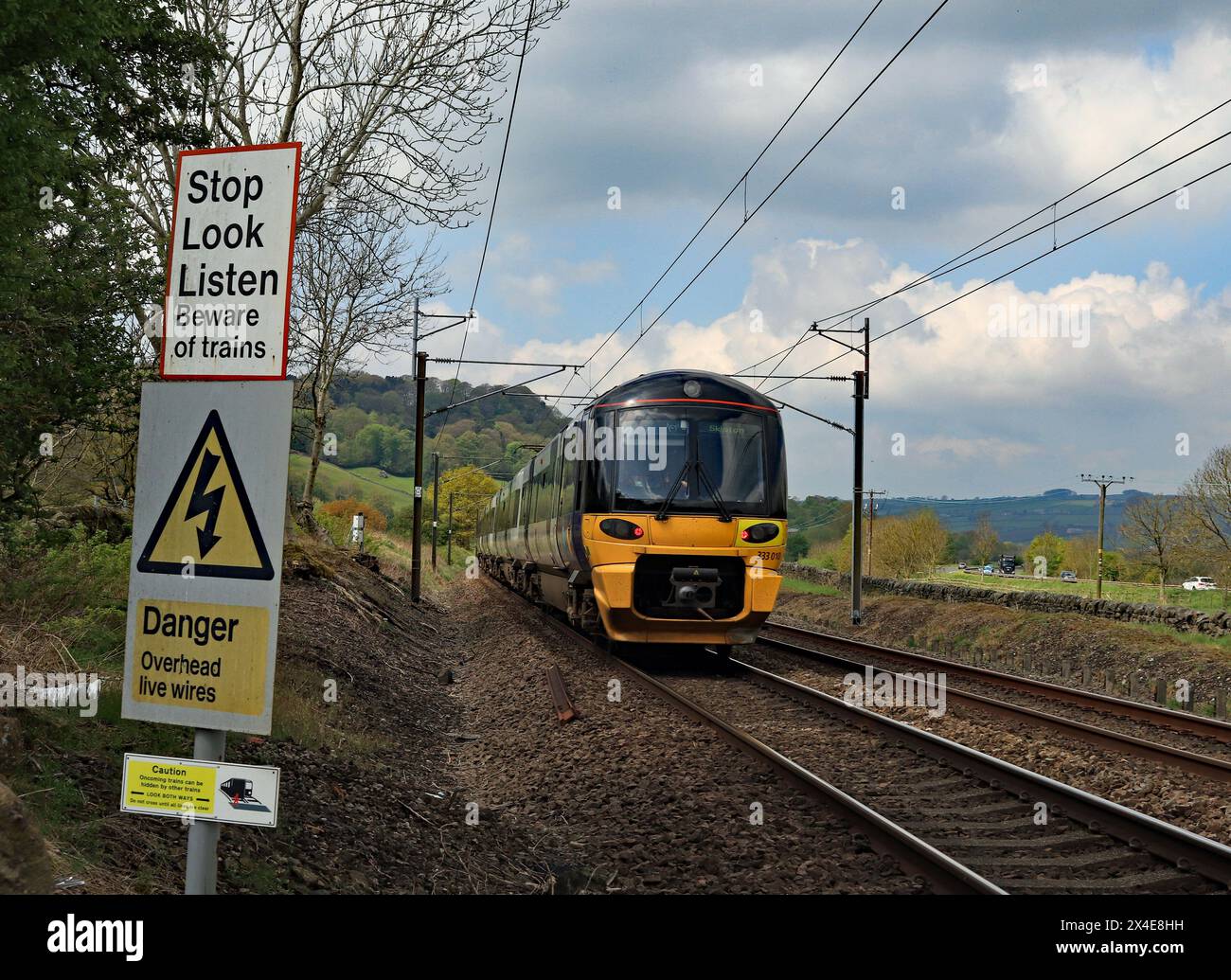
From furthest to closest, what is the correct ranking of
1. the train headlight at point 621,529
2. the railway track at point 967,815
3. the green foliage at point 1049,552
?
1. the green foliage at point 1049,552
2. the train headlight at point 621,529
3. the railway track at point 967,815

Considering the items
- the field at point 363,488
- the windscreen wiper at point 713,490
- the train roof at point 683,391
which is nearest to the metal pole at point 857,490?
the train roof at point 683,391

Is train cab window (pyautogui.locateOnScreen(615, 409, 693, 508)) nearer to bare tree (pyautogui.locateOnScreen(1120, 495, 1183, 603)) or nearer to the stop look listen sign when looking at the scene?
the stop look listen sign

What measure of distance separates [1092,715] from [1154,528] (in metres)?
44.0

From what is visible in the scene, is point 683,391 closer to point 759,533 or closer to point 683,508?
point 683,508

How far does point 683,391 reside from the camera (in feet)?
43.9

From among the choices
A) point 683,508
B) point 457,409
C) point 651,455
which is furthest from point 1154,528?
point 651,455

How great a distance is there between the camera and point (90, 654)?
7.43 metres

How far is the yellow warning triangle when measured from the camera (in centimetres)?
295

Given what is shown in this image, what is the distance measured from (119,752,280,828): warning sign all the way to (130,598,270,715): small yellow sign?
17 centimetres

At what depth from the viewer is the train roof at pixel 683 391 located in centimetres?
1338

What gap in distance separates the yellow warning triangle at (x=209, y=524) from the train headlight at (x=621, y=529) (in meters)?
10.1

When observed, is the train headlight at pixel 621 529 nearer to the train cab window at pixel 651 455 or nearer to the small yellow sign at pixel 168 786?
the train cab window at pixel 651 455
